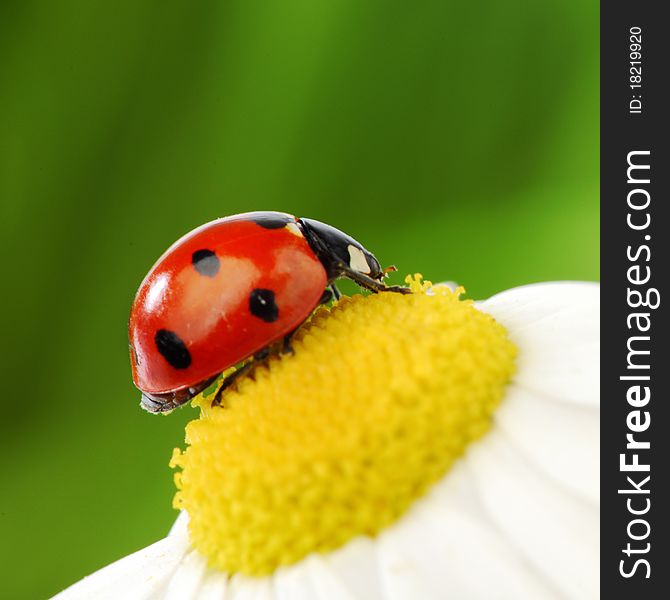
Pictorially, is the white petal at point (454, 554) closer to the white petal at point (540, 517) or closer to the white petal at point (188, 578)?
the white petal at point (540, 517)

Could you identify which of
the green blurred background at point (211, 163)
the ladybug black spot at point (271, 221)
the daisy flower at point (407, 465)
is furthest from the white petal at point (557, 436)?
the green blurred background at point (211, 163)

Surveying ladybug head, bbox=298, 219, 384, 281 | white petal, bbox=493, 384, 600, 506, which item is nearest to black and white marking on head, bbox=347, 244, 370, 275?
ladybug head, bbox=298, 219, 384, 281

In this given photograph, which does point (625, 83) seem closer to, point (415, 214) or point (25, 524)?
point (415, 214)

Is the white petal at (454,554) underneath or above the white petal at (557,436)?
underneath

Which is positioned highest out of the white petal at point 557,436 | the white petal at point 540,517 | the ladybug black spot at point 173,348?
the ladybug black spot at point 173,348

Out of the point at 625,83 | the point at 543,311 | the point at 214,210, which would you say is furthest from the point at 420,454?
the point at 214,210

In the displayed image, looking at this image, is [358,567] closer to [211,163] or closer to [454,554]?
[454,554]
